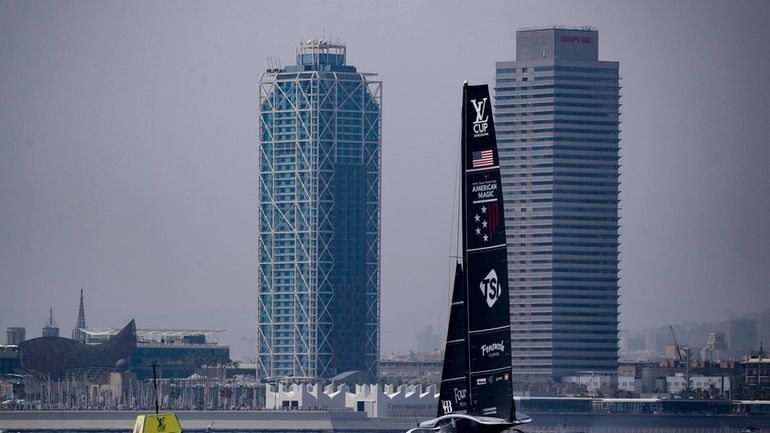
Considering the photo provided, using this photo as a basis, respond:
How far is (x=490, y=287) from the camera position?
57719 mm

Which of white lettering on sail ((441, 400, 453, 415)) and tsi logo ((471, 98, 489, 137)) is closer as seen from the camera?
tsi logo ((471, 98, 489, 137))

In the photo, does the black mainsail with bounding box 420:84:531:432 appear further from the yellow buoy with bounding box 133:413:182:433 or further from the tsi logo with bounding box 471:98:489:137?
the yellow buoy with bounding box 133:413:182:433

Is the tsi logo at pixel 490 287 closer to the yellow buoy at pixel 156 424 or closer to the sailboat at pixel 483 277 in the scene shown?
the sailboat at pixel 483 277

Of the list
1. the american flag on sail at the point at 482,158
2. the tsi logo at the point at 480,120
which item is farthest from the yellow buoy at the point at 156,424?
the tsi logo at the point at 480,120

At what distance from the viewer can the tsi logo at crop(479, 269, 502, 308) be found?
57.6 m

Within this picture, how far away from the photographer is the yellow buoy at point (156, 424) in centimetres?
7494

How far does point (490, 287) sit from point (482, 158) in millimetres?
3924

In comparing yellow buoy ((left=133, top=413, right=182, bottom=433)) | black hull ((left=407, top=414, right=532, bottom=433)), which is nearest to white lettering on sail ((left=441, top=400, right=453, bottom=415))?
black hull ((left=407, top=414, right=532, bottom=433))

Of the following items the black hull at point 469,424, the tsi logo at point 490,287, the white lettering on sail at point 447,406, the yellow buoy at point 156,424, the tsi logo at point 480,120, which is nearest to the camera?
the black hull at point 469,424

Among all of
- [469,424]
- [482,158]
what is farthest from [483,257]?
[469,424]

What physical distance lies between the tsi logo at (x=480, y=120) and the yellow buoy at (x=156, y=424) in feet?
77.1

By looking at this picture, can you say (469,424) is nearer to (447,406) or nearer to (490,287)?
(447,406)

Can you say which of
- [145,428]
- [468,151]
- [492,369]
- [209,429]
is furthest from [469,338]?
[209,429]

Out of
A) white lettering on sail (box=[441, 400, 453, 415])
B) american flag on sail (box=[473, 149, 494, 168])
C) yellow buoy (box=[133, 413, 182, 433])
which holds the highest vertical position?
american flag on sail (box=[473, 149, 494, 168])
